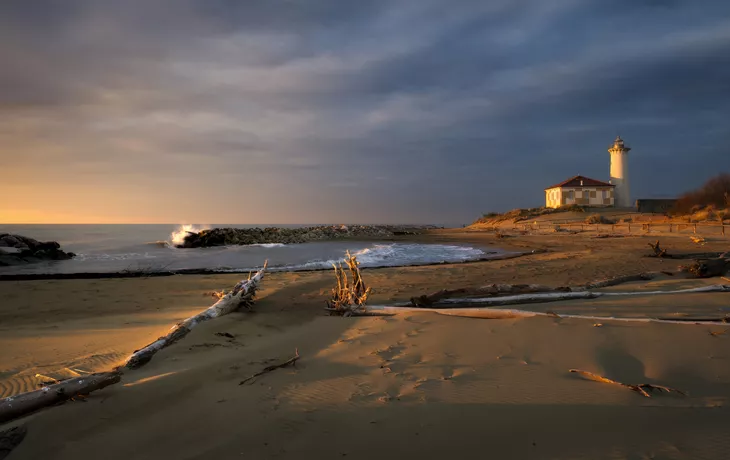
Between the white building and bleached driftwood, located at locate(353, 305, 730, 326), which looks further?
the white building

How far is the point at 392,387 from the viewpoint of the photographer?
3451 mm

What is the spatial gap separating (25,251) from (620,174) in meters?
55.8

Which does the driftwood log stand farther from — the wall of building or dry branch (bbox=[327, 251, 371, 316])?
the wall of building

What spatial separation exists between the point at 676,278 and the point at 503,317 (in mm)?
6448

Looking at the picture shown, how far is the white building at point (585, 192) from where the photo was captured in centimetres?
4666

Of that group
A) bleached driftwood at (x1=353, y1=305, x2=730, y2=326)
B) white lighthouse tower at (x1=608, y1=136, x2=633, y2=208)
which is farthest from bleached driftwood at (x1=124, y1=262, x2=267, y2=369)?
white lighthouse tower at (x1=608, y1=136, x2=633, y2=208)

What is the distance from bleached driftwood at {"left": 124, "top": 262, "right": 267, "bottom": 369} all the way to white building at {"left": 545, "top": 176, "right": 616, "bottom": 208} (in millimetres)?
47620

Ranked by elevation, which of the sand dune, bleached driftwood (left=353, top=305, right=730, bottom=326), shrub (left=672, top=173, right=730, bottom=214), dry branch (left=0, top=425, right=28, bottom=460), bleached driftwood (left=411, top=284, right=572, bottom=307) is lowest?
the sand dune

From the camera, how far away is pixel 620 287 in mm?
8086

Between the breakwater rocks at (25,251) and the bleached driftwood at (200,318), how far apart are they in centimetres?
1463

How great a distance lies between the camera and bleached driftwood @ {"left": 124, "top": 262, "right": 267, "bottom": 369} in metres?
4.12

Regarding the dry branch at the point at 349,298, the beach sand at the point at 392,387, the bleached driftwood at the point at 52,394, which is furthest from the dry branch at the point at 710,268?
the bleached driftwood at the point at 52,394

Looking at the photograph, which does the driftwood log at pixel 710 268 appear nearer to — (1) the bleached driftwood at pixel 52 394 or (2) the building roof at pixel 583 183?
(1) the bleached driftwood at pixel 52 394

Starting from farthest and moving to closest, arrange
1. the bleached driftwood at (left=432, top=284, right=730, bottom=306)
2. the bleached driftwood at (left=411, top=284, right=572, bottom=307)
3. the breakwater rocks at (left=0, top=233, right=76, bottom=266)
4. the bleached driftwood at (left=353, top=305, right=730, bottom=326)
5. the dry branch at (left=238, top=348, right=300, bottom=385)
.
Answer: the breakwater rocks at (left=0, top=233, right=76, bottom=266) → the bleached driftwood at (left=411, top=284, right=572, bottom=307) → the bleached driftwood at (left=432, top=284, right=730, bottom=306) → the bleached driftwood at (left=353, top=305, right=730, bottom=326) → the dry branch at (left=238, top=348, right=300, bottom=385)
